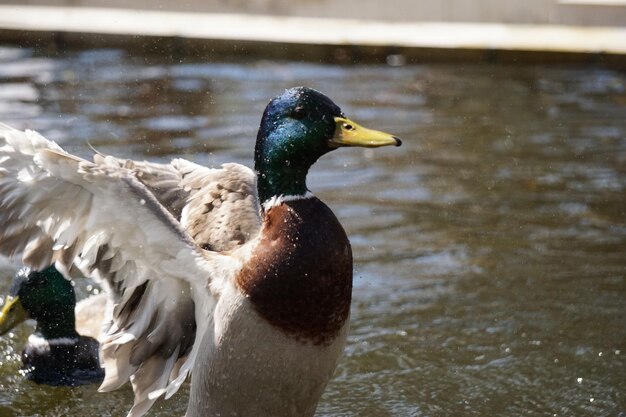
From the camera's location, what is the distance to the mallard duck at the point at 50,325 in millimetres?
5566

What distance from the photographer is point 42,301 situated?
5.68m

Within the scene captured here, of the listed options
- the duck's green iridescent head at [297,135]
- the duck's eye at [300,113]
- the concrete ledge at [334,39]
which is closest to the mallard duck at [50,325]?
the duck's green iridescent head at [297,135]

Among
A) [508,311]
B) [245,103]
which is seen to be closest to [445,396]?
[508,311]

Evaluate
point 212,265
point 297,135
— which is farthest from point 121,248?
point 297,135

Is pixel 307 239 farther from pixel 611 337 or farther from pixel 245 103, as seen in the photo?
pixel 245 103

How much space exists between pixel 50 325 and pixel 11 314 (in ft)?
0.63

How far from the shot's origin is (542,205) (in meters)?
7.39

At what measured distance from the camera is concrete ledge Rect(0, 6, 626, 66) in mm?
10914

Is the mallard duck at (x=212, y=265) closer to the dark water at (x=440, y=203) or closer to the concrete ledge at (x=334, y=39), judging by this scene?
the dark water at (x=440, y=203)

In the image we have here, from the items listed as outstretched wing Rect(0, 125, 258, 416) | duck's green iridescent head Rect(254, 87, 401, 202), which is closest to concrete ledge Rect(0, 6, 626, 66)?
outstretched wing Rect(0, 125, 258, 416)

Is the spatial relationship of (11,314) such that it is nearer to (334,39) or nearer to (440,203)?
(440,203)

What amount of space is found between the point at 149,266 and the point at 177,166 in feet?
3.73

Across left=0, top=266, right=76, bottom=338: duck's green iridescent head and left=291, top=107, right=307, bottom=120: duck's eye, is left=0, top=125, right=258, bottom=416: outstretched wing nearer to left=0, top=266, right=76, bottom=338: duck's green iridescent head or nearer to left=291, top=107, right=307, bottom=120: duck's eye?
left=291, top=107, right=307, bottom=120: duck's eye

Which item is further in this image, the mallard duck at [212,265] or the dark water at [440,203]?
the dark water at [440,203]
